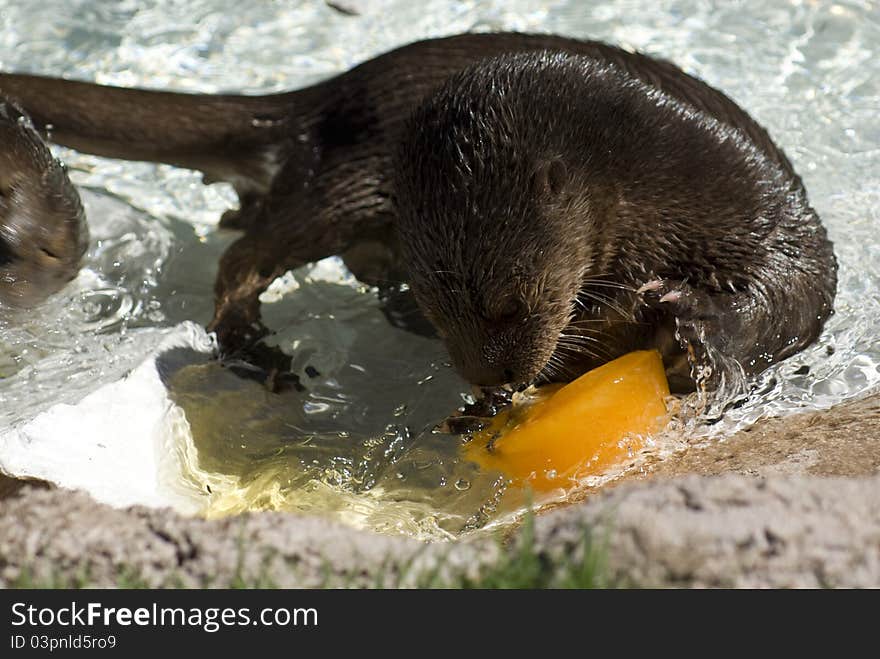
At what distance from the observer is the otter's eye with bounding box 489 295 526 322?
2557 millimetres

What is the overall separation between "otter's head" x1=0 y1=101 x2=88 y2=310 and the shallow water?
170 millimetres

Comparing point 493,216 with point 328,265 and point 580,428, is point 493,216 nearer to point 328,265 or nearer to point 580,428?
point 580,428

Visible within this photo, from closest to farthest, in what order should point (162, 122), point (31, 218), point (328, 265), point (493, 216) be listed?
point (493, 216), point (31, 218), point (162, 122), point (328, 265)

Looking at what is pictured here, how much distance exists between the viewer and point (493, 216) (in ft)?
8.16

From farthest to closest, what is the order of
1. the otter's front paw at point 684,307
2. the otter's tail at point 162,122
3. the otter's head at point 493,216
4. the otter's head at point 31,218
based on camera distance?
the otter's tail at point 162,122
the otter's head at point 31,218
the otter's front paw at point 684,307
the otter's head at point 493,216

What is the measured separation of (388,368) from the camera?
3.33m

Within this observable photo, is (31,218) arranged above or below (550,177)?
below

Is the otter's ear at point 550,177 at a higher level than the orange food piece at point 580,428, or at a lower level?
higher

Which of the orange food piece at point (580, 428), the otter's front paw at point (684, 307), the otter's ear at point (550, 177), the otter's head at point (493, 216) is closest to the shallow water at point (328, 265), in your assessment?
the orange food piece at point (580, 428)

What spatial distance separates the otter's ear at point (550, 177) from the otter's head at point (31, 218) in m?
1.27

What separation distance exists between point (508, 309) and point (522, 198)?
24 centimetres

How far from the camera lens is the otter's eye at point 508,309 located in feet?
8.39

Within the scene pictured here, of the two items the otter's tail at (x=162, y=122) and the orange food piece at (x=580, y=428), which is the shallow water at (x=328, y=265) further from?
the otter's tail at (x=162, y=122)

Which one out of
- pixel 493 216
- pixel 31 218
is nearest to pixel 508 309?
pixel 493 216
